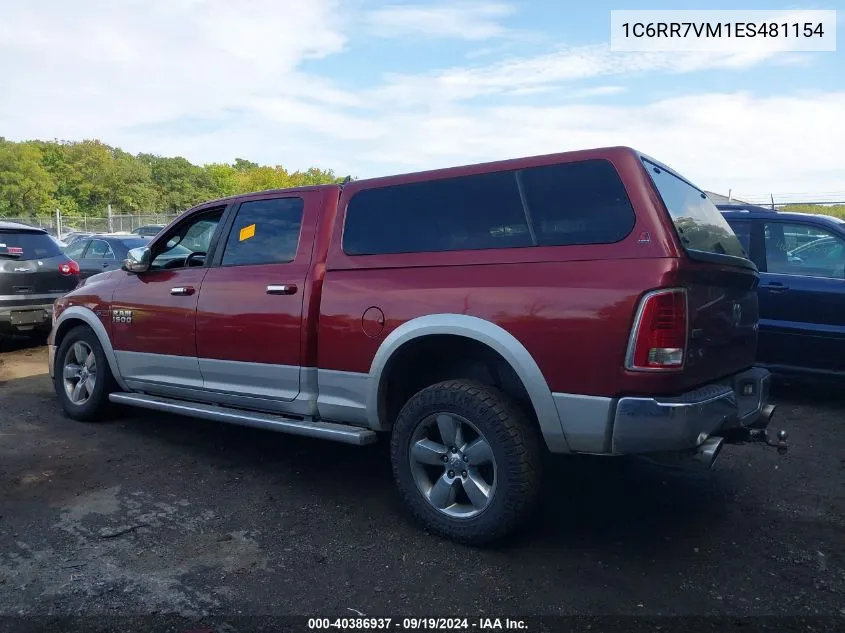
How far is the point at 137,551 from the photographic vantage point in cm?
339

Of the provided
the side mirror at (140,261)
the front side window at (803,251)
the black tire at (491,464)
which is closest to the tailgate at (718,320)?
the black tire at (491,464)

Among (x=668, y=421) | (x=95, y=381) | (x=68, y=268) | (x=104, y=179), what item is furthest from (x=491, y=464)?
(x=104, y=179)

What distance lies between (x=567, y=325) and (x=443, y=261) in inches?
31.5

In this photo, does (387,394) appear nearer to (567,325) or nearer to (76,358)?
(567,325)

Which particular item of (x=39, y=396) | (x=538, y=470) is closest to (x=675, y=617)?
(x=538, y=470)

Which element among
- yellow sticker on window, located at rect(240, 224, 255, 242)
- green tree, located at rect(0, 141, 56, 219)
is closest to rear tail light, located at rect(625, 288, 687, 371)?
yellow sticker on window, located at rect(240, 224, 255, 242)

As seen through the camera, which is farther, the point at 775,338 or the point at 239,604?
the point at 775,338

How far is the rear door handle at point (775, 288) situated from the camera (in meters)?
6.24

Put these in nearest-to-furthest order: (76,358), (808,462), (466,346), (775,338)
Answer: (466,346) < (808,462) < (76,358) < (775,338)

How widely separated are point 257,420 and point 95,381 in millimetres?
2126

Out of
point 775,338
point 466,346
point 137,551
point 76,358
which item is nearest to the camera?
point 137,551

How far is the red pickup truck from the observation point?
9.84 ft

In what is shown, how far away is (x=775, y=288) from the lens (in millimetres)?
6273

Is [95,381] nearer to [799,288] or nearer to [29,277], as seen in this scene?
[29,277]
